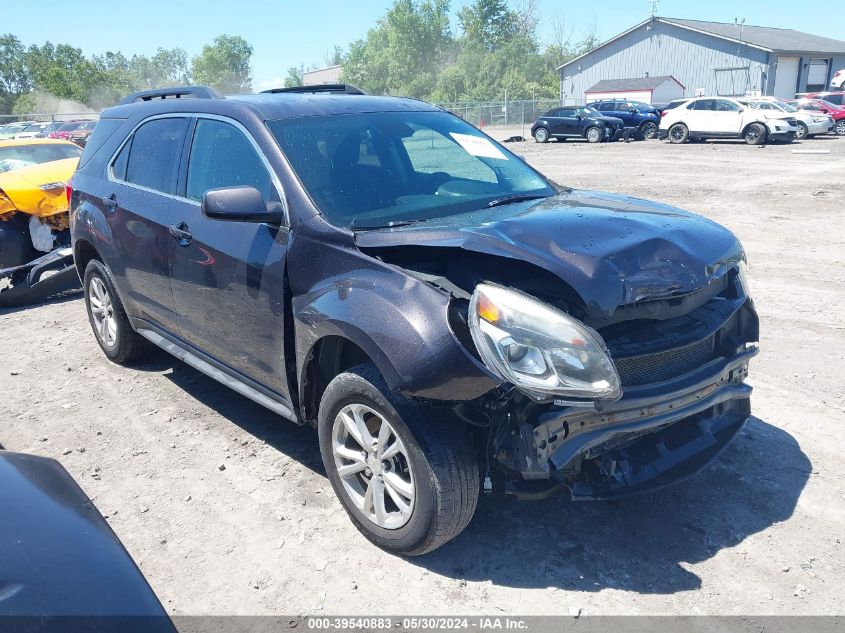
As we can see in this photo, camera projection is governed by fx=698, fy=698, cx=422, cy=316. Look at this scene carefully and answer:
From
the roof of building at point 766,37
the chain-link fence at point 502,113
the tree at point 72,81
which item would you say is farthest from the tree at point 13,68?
the roof of building at point 766,37

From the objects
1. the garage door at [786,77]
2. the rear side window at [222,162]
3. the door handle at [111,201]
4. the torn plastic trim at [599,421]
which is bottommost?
the torn plastic trim at [599,421]

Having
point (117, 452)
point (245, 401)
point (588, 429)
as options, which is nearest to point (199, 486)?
point (117, 452)

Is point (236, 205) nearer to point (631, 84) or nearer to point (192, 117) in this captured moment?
point (192, 117)

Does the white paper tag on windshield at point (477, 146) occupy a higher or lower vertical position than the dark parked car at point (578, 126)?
higher

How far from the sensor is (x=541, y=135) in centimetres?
3191

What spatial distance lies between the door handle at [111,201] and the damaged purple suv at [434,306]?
1.84 feet

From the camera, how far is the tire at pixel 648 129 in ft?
97.8

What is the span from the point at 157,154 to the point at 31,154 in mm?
6413

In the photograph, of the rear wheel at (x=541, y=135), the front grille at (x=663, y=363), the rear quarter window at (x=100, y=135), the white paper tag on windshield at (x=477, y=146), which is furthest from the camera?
the rear wheel at (x=541, y=135)

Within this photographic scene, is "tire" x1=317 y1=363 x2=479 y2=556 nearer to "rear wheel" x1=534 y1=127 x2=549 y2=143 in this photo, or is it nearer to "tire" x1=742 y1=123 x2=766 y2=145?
"tire" x1=742 y1=123 x2=766 y2=145

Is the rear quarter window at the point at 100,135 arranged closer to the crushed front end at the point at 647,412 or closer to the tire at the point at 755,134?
the crushed front end at the point at 647,412

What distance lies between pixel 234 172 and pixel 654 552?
2.84m

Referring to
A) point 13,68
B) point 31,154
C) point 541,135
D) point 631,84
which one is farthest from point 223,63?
point 31,154

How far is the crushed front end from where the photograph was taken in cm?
266
